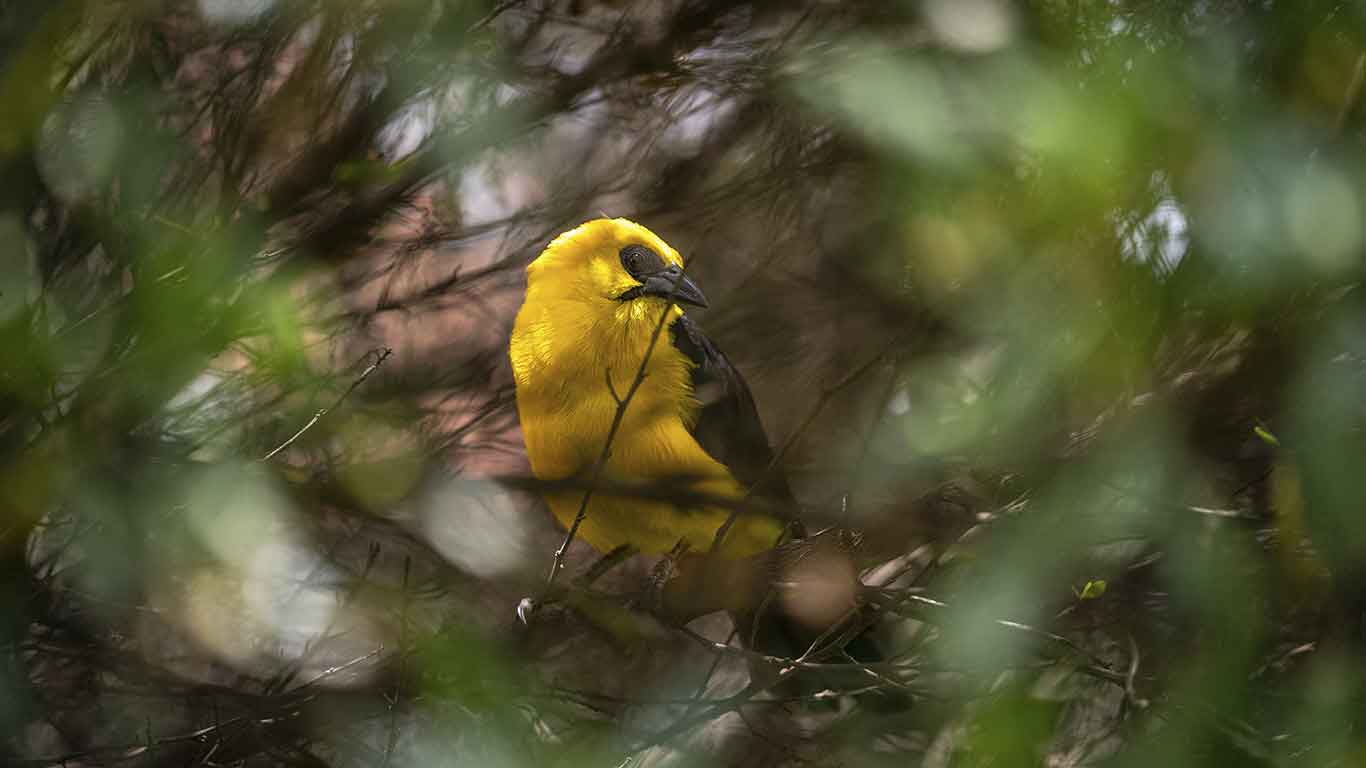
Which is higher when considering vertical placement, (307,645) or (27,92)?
(27,92)

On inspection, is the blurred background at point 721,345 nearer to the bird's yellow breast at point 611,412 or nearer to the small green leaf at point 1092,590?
the small green leaf at point 1092,590

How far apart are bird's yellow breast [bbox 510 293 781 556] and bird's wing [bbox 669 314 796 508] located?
34 millimetres

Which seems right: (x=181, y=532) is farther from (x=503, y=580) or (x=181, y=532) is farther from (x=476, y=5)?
(x=476, y=5)

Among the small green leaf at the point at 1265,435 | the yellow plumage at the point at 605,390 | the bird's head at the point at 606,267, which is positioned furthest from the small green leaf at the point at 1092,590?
the bird's head at the point at 606,267

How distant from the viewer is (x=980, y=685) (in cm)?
224

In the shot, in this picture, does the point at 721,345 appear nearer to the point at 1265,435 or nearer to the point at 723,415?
the point at 723,415

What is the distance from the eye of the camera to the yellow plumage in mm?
3365

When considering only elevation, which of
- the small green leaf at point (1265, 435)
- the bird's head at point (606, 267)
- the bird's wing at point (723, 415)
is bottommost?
the bird's wing at point (723, 415)

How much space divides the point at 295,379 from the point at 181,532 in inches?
15.8

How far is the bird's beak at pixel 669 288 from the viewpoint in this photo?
357 centimetres

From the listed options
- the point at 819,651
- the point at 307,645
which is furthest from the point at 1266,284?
the point at 307,645

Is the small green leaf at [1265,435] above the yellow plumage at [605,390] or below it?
above

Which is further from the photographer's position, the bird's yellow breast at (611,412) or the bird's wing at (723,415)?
the bird's wing at (723,415)

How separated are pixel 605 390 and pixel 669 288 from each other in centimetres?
36
